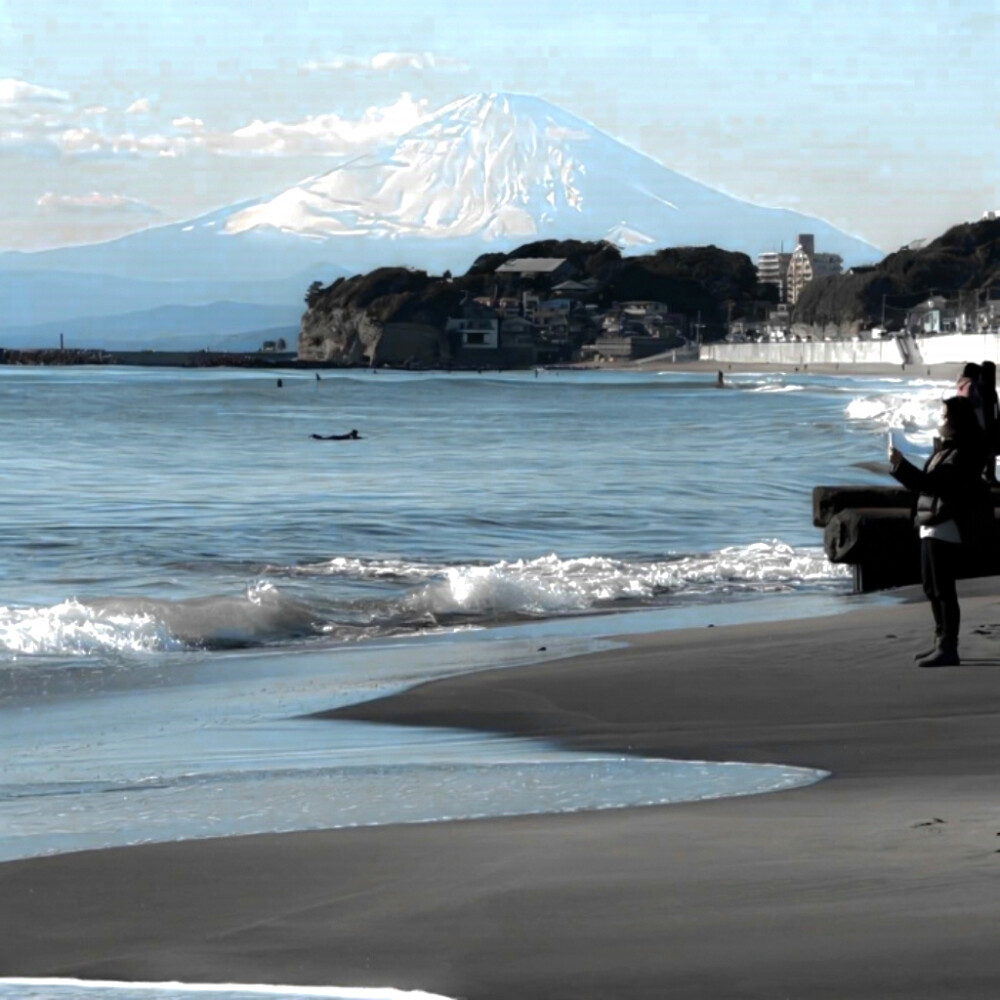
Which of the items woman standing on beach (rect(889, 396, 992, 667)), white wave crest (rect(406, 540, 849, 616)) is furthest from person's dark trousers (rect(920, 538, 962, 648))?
white wave crest (rect(406, 540, 849, 616))

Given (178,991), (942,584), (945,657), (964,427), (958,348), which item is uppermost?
(958,348)

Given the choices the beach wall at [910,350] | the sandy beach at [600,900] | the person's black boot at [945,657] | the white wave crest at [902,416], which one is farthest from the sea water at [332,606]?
the beach wall at [910,350]

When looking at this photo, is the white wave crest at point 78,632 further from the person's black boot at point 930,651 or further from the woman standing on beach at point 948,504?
the woman standing on beach at point 948,504

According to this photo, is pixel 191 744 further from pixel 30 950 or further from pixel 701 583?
pixel 701 583

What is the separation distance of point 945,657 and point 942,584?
0.34 metres

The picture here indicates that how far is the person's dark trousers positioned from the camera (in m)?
8.87

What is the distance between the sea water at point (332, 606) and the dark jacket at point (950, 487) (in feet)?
8.15

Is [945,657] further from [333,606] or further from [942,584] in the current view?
[333,606]

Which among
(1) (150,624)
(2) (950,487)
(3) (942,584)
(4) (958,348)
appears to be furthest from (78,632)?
(4) (958,348)

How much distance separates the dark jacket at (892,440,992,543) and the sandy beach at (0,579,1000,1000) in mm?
2161

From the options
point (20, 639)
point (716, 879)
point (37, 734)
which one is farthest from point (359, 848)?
point (20, 639)

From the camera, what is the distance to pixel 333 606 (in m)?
14.0

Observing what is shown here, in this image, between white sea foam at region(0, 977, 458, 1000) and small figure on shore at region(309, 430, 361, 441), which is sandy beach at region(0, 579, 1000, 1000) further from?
small figure on shore at region(309, 430, 361, 441)

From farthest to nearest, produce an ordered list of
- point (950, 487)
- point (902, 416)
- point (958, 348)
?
point (958, 348) < point (902, 416) < point (950, 487)
